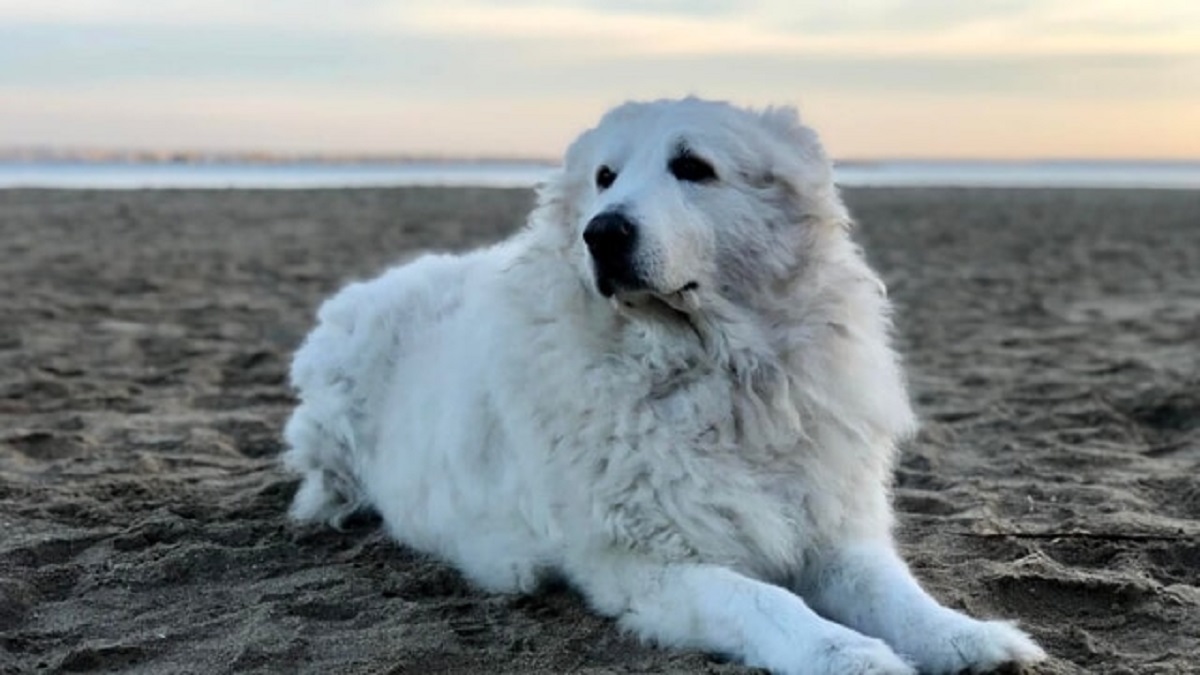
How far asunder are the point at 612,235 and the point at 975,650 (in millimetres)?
1426

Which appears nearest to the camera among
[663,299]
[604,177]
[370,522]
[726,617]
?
[726,617]

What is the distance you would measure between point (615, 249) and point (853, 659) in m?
1.27

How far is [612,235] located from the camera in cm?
369

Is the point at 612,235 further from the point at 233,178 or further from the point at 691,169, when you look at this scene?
the point at 233,178

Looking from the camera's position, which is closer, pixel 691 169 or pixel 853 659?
pixel 853 659

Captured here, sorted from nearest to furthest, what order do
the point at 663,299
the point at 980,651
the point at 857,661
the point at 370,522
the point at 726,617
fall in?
the point at 857,661 → the point at 980,651 → the point at 726,617 → the point at 663,299 → the point at 370,522

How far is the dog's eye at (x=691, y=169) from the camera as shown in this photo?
4035 millimetres

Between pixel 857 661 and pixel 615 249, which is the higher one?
pixel 615 249

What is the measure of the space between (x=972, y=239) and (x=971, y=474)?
12460 millimetres

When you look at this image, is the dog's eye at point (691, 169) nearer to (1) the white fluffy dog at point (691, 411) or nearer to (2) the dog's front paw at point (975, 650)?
(1) the white fluffy dog at point (691, 411)

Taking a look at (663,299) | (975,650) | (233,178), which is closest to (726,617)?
(975,650)

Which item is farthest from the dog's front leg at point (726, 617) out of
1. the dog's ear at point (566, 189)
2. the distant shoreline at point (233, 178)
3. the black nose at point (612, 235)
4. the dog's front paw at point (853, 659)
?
the distant shoreline at point (233, 178)

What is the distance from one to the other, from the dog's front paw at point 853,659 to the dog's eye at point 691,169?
146cm

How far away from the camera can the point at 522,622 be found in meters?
3.83
